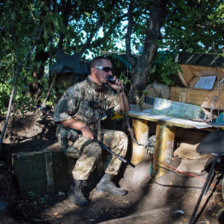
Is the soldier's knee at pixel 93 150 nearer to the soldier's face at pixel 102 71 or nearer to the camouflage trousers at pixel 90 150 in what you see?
the camouflage trousers at pixel 90 150

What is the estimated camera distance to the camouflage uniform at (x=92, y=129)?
142 inches

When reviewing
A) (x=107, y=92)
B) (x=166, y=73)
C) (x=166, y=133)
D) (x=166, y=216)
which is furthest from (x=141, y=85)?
(x=166, y=216)

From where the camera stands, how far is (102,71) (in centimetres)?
402

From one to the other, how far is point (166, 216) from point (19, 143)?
131 inches

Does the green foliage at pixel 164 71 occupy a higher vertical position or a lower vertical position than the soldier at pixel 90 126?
higher

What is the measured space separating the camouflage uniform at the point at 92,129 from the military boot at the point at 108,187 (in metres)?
0.11

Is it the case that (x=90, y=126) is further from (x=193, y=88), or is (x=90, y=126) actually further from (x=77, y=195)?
(x=193, y=88)

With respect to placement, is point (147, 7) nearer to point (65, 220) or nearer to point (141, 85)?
point (141, 85)

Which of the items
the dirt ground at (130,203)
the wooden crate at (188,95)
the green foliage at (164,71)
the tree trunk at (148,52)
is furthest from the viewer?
the tree trunk at (148,52)

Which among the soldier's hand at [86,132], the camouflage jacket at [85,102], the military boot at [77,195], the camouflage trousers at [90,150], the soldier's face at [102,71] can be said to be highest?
the soldier's face at [102,71]

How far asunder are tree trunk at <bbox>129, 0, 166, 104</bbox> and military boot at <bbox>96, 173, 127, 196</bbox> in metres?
1.95

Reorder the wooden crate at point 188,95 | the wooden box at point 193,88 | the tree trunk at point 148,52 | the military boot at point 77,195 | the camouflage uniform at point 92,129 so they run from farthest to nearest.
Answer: the tree trunk at point 148,52 < the wooden crate at point 188,95 < the wooden box at point 193,88 < the camouflage uniform at point 92,129 < the military boot at point 77,195

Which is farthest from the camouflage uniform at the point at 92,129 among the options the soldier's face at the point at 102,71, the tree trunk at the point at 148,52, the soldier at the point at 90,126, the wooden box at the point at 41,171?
the tree trunk at the point at 148,52

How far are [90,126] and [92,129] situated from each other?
0.19 ft
